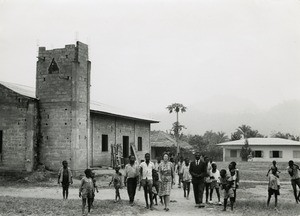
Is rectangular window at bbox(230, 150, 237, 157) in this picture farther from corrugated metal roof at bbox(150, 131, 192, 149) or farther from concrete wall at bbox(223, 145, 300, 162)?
corrugated metal roof at bbox(150, 131, 192, 149)

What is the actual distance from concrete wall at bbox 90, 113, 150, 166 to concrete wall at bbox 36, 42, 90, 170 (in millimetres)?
3172

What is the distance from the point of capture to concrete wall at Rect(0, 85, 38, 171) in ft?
71.0

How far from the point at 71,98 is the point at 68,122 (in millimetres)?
1319

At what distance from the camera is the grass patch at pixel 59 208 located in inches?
435

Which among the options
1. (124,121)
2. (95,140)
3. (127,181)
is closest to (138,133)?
(124,121)

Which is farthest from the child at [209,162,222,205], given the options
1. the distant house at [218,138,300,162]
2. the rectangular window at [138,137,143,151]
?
the distant house at [218,138,300,162]

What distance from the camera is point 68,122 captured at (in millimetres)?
21609

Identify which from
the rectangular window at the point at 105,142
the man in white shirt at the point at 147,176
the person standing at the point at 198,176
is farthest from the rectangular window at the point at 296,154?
the man in white shirt at the point at 147,176

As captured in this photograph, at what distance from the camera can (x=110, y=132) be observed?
1094 inches

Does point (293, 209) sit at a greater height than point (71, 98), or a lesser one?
lesser

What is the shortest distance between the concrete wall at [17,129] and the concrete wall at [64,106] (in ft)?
2.11

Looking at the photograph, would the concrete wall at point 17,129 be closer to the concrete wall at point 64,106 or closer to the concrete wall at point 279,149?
the concrete wall at point 64,106

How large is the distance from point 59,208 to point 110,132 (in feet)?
52.9

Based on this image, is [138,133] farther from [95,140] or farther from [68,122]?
[68,122]
